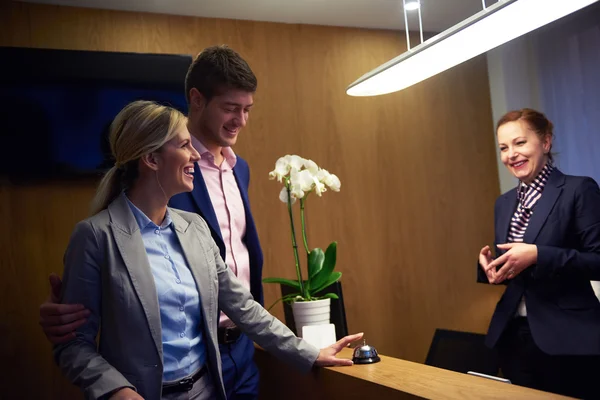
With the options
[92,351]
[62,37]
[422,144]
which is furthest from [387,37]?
[92,351]

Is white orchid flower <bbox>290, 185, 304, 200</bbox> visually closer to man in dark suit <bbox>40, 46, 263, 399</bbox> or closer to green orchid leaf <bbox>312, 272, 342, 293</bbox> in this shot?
man in dark suit <bbox>40, 46, 263, 399</bbox>

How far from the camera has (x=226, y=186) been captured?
2.24 meters

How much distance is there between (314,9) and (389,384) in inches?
99.3

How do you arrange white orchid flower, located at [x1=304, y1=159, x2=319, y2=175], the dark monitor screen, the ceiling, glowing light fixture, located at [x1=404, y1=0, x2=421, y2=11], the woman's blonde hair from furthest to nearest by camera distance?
glowing light fixture, located at [x1=404, y1=0, x2=421, y2=11], the ceiling, the dark monitor screen, white orchid flower, located at [x1=304, y1=159, x2=319, y2=175], the woman's blonde hair

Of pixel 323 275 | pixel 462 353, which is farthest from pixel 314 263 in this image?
pixel 462 353

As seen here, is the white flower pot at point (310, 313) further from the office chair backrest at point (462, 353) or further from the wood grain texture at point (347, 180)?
the office chair backrest at point (462, 353)

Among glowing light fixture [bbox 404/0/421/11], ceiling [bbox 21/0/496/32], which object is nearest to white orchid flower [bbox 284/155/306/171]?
ceiling [bbox 21/0/496/32]

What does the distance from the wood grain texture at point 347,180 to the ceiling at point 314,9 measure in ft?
0.20

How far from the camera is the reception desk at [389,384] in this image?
1.52 meters

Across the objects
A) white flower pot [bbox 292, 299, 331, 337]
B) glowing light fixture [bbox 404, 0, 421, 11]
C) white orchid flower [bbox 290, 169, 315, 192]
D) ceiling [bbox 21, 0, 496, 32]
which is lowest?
white flower pot [bbox 292, 299, 331, 337]

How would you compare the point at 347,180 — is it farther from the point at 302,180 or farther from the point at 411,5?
the point at 302,180

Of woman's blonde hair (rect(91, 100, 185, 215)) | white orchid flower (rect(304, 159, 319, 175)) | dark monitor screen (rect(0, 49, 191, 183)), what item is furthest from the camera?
dark monitor screen (rect(0, 49, 191, 183))

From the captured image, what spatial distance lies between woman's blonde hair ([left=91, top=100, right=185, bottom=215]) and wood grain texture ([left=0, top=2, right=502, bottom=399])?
1640 mm

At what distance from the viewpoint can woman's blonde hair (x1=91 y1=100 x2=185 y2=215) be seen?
171 centimetres
